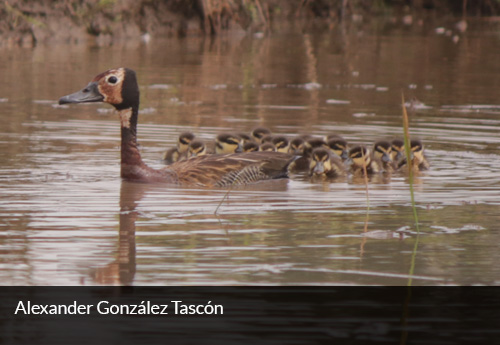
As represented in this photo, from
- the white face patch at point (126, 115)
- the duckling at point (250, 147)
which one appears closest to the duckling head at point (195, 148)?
the duckling at point (250, 147)

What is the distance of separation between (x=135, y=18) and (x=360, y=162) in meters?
17.1

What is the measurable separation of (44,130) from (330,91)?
5.35 metres

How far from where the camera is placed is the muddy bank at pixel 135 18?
22781 mm

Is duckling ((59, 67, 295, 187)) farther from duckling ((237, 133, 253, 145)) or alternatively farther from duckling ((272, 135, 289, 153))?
duckling ((237, 133, 253, 145))

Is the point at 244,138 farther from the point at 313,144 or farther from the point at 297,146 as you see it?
the point at 313,144

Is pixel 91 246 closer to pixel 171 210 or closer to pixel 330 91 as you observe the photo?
pixel 171 210

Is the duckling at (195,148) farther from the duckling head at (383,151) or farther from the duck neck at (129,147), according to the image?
the duckling head at (383,151)

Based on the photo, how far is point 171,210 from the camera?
7.48 metres

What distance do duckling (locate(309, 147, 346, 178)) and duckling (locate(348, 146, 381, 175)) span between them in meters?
0.19

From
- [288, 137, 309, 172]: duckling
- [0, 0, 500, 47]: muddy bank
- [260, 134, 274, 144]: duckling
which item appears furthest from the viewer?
[0, 0, 500, 47]: muddy bank

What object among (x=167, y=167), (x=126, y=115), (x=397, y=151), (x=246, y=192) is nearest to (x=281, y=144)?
(x=397, y=151)

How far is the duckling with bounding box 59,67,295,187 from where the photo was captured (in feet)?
28.7

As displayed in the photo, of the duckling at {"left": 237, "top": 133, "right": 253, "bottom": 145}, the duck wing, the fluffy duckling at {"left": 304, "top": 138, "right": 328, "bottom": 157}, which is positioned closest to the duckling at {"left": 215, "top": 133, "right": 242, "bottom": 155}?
the duckling at {"left": 237, "top": 133, "right": 253, "bottom": 145}

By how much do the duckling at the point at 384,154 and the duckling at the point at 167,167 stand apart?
92cm
